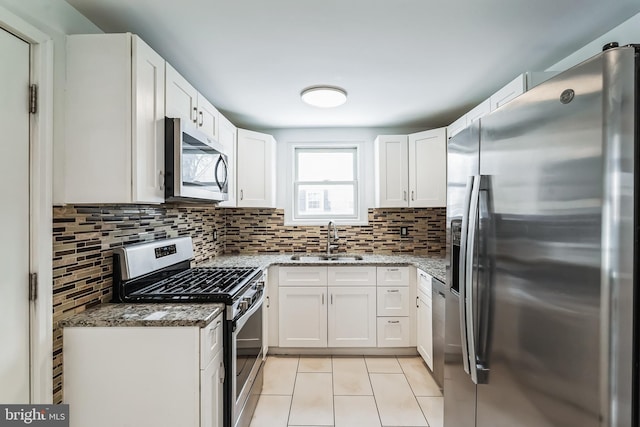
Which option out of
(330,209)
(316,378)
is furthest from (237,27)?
(316,378)

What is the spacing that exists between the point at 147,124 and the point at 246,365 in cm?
142

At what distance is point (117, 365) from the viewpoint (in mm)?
1308

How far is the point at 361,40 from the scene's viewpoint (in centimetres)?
172

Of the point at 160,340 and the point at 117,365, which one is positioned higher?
the point at 160,340

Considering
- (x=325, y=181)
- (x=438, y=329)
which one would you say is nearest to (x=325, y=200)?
(x=325, y=181)

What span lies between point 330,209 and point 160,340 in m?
2.46

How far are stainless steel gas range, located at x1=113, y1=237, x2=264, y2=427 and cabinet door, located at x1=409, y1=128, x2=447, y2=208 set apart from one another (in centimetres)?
180

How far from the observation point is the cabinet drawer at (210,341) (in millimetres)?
1320

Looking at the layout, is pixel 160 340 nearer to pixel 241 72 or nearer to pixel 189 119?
pixel 189 119

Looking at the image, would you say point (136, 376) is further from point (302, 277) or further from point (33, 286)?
point (302, 277)

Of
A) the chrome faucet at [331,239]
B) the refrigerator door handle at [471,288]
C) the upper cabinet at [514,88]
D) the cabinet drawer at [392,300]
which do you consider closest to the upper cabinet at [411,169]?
the chrome faucet at [331,239]

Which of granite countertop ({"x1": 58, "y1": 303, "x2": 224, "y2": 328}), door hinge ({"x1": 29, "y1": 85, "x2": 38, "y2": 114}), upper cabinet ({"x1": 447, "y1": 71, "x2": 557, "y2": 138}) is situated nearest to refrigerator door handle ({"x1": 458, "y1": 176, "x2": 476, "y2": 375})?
upper cabinet ({"x1": 447, "y1": 71, "x2": 557, "y2": 138})

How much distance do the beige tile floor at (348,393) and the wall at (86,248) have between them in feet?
4.02

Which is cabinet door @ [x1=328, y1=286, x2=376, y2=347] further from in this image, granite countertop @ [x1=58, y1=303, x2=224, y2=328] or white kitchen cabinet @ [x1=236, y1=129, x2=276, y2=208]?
granite countertop @ [x1=58, y1=303, x2=224, y2=328]
